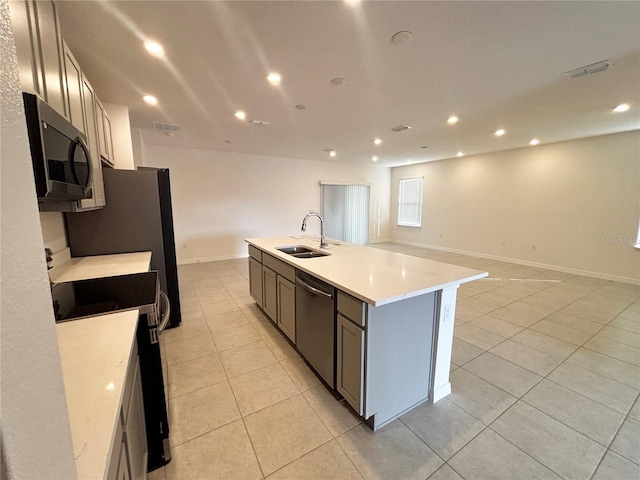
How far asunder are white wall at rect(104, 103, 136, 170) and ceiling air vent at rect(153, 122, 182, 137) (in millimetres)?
751

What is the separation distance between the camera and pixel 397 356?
1.65 meters

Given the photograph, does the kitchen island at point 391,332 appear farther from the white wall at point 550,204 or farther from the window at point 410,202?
the window at point 410,202

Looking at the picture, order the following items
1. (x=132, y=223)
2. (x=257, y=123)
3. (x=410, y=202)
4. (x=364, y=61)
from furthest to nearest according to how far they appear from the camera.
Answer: (x=410, y=202)
(x=257, y=123)
(x=132, y=223)
(x=364, y=61)

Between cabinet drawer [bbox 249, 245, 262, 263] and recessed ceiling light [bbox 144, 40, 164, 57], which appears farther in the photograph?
cabinet drawer [bbox 249, 245, 262, 263]

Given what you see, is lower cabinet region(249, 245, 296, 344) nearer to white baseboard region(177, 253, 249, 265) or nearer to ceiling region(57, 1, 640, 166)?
ceiling region(57, 1, 640, 166)

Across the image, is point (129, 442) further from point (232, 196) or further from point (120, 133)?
point (232, 196)

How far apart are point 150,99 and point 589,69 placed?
442cm

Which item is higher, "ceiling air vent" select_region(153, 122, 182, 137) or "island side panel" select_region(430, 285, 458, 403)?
"ceiling air vent" select_region(153, 122, 182, 137)

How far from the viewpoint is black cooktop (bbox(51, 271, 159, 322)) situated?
1.60 metres

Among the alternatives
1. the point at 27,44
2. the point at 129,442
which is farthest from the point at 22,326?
the point at 27,44

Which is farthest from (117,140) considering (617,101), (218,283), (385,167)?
(385,167)

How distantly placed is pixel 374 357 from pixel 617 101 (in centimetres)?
417

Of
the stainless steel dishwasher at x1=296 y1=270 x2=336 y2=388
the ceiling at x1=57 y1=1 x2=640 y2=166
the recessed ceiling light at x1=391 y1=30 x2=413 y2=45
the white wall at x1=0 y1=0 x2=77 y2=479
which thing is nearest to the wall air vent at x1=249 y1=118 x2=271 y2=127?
the ceiling at x1=57 y1=1 x2=640 y2=166

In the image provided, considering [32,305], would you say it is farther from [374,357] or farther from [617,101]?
[617,101]
